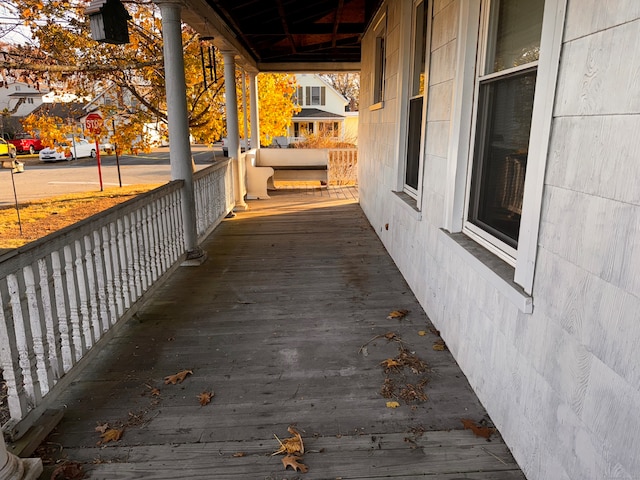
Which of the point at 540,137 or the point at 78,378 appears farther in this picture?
the point at 78,378

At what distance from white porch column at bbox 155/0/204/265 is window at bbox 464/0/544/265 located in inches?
124

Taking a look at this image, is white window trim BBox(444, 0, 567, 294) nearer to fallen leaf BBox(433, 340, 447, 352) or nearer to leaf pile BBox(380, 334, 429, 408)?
leaf pile BBox(380, 334, 429, 408)

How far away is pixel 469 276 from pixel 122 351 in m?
2.37

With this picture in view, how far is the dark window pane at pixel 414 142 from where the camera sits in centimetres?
428

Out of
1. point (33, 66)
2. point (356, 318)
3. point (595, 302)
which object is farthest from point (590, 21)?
point (33, 66)

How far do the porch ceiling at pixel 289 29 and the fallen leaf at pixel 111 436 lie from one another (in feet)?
13.4

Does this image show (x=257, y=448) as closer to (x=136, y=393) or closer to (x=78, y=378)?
(x=136, y=393)

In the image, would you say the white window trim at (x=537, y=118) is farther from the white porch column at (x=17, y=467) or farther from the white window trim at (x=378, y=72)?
the white window trim at (x=378, y=72)

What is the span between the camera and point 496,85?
8.14ft

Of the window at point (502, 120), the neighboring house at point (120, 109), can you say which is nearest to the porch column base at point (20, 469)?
the window at point (502, 120)

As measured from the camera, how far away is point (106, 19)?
3.42m

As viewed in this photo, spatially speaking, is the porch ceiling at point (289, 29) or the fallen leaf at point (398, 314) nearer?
the fallen leaf at point (398, 314)

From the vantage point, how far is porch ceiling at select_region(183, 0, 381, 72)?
576cm

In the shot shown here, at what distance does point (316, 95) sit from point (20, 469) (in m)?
35.4
